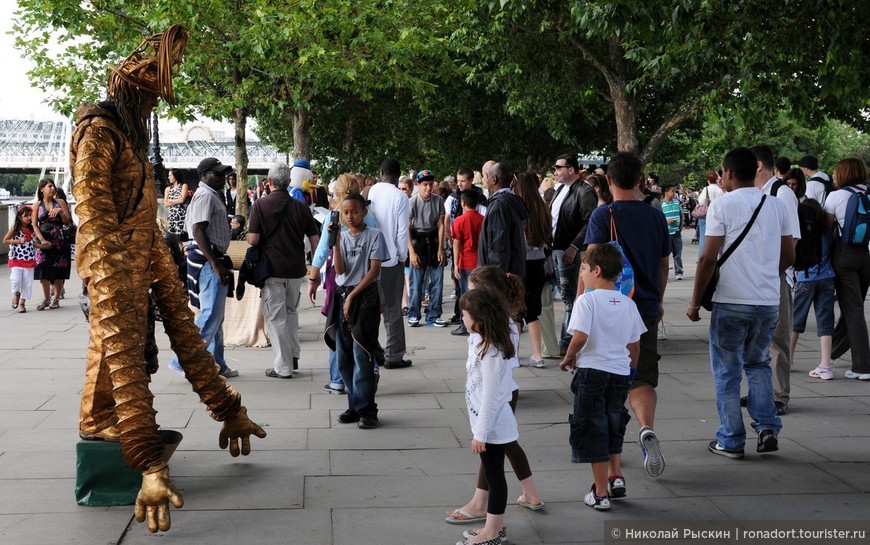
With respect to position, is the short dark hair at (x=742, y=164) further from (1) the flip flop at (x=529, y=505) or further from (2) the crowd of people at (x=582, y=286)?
(1) the flip flop at (x=529, y=505)

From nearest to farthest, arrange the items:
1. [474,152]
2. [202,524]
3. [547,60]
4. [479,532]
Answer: [479,532] → [202,524] → [547,60] → [474,152]

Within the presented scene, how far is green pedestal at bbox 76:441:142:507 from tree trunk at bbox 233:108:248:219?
49.3 ft

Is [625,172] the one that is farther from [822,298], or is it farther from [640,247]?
[822,298]

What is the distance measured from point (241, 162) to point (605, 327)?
671 inches

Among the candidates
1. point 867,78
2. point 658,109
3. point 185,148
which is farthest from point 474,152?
point 185,148

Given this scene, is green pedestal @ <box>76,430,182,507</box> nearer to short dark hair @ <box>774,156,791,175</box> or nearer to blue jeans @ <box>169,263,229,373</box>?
blue jeans @ <box>169,263,229,373</box>

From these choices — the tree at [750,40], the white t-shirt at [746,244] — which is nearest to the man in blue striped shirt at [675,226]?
the tree at [750,40]

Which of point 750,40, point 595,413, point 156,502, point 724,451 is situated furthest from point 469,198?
point 156,502

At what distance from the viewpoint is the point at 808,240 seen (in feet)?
27.1

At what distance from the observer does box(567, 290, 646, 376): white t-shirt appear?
17.3 ft

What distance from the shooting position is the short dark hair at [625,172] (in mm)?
5996

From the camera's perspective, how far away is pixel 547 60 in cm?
2316

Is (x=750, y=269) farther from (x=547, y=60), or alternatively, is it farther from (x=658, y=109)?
(x=658, y=109)

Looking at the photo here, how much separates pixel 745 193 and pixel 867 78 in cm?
432
